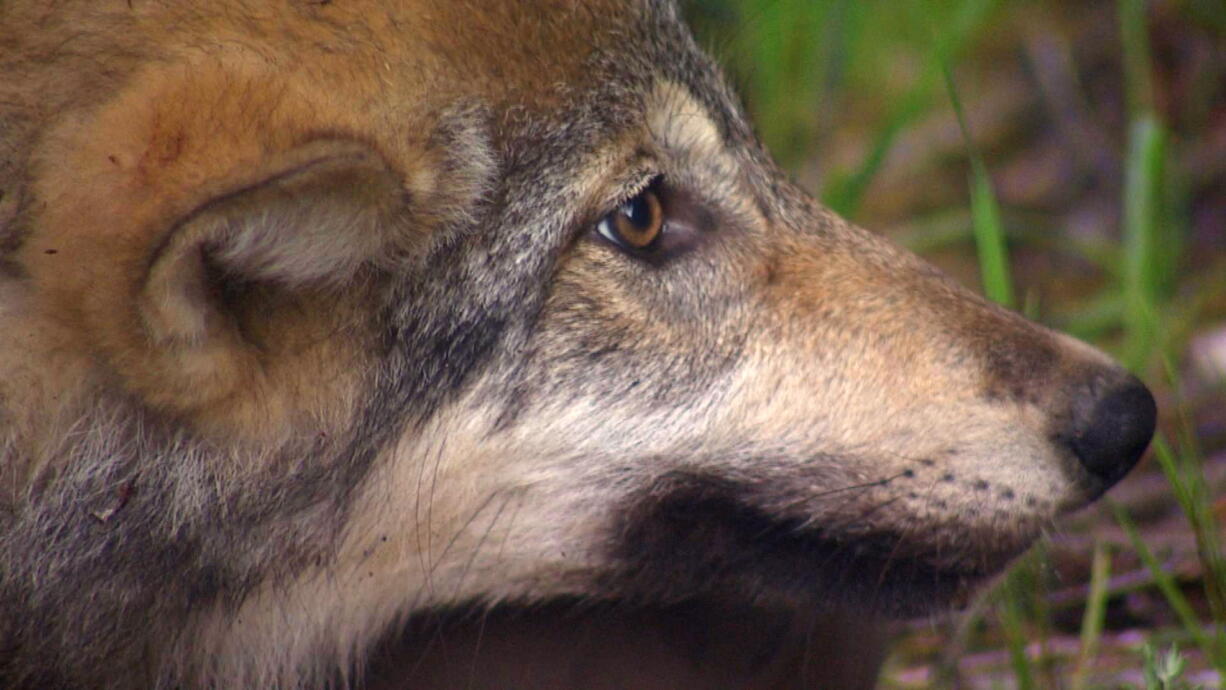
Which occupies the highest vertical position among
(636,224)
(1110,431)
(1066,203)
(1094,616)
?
(1066,203)

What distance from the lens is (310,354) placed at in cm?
208

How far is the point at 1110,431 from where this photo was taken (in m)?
2.22

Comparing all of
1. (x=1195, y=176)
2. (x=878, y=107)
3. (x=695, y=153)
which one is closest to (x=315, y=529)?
(x=695, y=153)

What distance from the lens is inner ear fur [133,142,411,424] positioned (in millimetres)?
1860

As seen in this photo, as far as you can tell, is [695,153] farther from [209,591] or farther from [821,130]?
[821,130]

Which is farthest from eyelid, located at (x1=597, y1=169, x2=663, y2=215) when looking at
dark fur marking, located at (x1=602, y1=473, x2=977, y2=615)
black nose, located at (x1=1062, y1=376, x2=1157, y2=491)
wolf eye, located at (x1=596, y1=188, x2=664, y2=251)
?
black nose, located at (x1=1062, y1=376, x2=1157, y2=491)

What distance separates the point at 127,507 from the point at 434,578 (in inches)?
18.9

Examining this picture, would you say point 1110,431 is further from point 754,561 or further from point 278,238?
point 278,238

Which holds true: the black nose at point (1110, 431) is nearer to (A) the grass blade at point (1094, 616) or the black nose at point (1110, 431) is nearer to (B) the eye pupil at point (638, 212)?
(A) the grass blade at point (1094, 616)

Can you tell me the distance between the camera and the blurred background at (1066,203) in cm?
289

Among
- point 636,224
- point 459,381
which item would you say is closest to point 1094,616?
point 636,224

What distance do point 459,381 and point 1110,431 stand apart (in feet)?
3.30

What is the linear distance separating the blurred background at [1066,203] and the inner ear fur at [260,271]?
1094 millimetres

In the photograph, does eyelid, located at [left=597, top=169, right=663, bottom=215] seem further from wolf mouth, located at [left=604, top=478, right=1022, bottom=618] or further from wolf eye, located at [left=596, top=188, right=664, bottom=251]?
wolf mouth, located at [left=604, top=478, right=1022, bottom=618]
